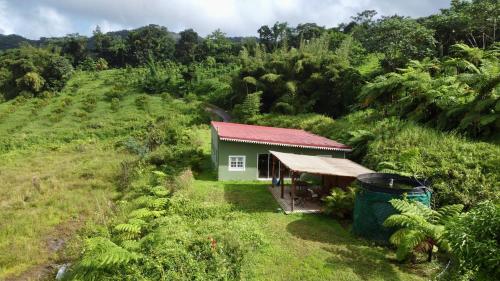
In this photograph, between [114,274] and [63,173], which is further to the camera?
[63,173]

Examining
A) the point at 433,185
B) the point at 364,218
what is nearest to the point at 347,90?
the point at 433,185

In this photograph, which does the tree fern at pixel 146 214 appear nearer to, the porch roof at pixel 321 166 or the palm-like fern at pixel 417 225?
the porch roof at pixel 321 166

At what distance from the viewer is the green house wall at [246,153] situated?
2002 cm

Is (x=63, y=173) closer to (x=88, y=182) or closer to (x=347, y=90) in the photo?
(x=88, y=182)

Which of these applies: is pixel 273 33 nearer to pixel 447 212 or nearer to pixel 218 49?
pixel 218 49

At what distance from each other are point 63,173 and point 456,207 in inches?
912

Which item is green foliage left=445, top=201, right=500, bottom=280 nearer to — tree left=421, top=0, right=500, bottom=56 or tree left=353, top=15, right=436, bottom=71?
tree left=353, top=15, right=436, bottom=71

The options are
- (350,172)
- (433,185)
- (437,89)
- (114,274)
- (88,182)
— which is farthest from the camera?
Answer: (88,182)

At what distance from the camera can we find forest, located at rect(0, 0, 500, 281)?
1008 cm

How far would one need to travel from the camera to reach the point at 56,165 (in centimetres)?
2836

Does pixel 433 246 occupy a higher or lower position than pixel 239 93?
lower

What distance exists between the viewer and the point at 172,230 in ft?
38.3

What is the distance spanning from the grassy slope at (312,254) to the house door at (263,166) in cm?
496

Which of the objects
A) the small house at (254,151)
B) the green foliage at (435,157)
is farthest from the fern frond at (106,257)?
the small house at (254,151)
